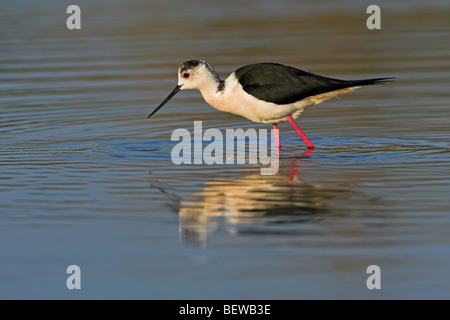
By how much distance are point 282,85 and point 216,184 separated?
2.09m

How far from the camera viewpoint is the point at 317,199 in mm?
7875

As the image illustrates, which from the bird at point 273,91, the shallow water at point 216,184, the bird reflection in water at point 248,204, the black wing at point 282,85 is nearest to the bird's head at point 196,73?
the bird at point 273,91

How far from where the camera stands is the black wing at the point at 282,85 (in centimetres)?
1017

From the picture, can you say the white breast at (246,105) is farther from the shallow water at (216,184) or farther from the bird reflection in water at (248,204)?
the bird reflection in water at (248,204)

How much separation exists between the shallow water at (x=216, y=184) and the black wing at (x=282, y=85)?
2.04 ft

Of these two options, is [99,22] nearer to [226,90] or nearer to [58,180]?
[226,90]

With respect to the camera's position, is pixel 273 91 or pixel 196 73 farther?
pixel 196 73

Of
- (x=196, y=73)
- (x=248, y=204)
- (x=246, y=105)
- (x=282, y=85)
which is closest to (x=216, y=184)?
(x=248, y=204)

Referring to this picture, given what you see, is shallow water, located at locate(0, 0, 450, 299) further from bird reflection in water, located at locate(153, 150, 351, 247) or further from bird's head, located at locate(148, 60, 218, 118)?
bird's head, located at locate(148, 60, 218, 118)

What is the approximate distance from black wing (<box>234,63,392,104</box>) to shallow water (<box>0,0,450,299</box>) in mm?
621

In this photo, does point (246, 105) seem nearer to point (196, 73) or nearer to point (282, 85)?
point (282, 85)

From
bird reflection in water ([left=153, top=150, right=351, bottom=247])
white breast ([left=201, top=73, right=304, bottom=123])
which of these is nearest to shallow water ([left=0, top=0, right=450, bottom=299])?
bird reflection in water ([left=153, top=150, right=351, bottom=247])

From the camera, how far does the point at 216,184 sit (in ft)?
28.0

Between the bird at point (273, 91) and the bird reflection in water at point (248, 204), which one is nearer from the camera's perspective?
the bird reflection in water at point (248, 204)
